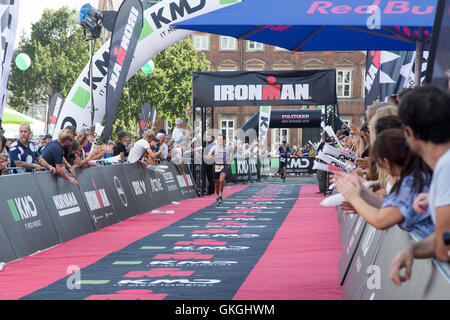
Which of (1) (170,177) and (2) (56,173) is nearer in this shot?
(2) (56,173)

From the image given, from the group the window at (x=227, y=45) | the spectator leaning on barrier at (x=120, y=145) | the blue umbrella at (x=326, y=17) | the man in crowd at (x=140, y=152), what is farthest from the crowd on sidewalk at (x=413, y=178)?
the window at (x=227, y=45)

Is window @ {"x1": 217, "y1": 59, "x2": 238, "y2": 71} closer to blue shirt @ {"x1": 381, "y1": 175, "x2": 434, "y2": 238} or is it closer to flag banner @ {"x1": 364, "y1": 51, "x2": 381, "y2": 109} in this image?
flag banner @ {"x1": 364, "y1": 51, "x2": 381, "y2": 109}

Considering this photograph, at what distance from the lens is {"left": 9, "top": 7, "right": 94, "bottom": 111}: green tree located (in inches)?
2278

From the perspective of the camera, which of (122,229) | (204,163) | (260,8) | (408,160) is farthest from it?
(204,163)

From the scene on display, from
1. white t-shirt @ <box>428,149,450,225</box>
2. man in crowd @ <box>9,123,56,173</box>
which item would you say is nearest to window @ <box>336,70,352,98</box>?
man in crowd @ <box>9,123,56,173</box>

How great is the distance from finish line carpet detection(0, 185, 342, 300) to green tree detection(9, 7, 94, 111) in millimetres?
44253

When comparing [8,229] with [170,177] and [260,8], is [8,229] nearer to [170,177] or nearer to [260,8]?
[260,8]

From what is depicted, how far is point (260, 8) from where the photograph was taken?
977 cm

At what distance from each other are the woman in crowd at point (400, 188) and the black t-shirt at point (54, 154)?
7689 millimetres

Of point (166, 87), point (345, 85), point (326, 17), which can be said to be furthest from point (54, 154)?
point (345, 85)

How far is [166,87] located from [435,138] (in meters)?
44.7

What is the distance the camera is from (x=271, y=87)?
66.6ft

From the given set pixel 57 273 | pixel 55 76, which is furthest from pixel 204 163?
pixel 55 76
